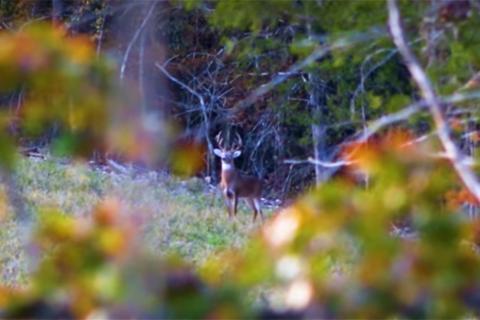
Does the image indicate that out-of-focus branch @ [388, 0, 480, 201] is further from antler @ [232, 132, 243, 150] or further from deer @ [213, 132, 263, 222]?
antler @ [232, 132, 243, 150]

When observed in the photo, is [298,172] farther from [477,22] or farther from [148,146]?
[148,146]

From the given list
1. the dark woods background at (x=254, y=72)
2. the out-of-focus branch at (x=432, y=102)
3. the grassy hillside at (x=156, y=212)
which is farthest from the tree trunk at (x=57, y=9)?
the out-of-focus branch at (x=432, y=102)

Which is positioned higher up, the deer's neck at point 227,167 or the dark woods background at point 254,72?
the dark woods background at point 254,72

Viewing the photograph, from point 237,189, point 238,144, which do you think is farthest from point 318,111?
point 238,144

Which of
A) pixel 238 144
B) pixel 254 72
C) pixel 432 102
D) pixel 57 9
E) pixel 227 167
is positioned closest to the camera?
pixel 432 102

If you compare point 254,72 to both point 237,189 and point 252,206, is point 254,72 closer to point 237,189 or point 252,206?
point 237,189

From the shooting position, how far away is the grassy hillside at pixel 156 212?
9.28 metres

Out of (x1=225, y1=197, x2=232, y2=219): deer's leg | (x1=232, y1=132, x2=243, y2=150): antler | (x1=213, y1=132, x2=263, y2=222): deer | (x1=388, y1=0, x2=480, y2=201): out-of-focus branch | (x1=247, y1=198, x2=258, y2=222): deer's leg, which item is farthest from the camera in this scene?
(x1=232, y1=132, x2=243, y2=150): antler

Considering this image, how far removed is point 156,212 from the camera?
7.15 metres

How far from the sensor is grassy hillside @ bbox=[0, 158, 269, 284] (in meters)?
9.28

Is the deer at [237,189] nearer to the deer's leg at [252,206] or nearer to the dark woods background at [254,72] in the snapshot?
the deer's leg at [252,206]

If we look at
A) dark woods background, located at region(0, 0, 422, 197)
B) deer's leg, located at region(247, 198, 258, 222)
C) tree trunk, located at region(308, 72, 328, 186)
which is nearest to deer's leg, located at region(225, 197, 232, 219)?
deer's leg, located at region(247, 198, 258, 222)

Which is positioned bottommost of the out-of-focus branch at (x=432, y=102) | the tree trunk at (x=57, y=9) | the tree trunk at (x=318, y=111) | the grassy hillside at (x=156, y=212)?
the grassy hillside at (x=156, y=212)

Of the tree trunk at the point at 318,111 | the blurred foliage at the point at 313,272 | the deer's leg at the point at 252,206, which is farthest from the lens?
the tree trunk at the point at 318,111
